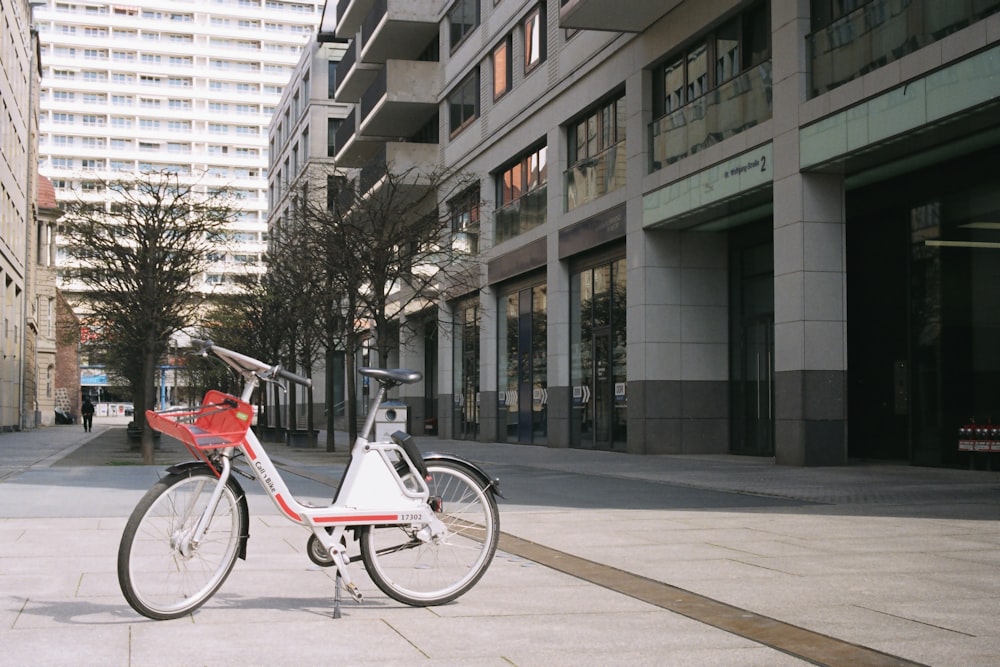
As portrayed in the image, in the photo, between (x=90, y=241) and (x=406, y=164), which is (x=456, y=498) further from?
(x=406, y=164)

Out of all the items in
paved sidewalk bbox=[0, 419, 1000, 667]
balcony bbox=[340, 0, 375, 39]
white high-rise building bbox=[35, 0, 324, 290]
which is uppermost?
white high-rise building bbox=[35, 0, 324, 290]

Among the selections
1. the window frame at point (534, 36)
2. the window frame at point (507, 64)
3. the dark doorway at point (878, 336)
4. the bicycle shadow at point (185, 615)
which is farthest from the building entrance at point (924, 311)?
the window frame at point (507, 64)

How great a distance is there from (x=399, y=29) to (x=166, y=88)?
322 ft

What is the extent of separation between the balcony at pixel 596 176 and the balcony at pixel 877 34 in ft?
23.0

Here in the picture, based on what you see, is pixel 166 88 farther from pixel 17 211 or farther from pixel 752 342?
pixel 752 342

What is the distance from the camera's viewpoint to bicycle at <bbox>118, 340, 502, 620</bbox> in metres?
5.41

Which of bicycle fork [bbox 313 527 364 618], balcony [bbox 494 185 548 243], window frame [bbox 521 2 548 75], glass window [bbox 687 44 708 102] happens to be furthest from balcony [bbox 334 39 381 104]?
bicycle fork [bbox 313 527 364 618]

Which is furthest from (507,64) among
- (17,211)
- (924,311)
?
(17,211)

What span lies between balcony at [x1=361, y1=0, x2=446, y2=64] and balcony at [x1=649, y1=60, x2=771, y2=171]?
60.3 ft

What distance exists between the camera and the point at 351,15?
48.0 m

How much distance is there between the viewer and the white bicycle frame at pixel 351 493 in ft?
18.5

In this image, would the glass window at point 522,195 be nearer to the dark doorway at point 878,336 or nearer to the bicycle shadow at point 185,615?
the dark doorway at point 878,336

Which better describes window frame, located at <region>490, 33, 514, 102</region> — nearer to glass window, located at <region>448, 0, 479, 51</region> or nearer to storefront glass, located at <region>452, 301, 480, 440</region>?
glass window, located at <region>448, 0, 479, 51</region>

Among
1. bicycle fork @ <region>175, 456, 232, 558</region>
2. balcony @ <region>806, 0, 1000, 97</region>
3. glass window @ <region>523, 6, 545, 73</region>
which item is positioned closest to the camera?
bicycle fork @ <region>175, 456, 232, 558</region>
